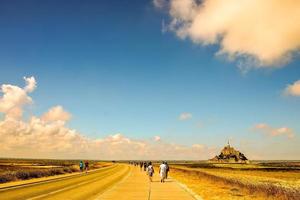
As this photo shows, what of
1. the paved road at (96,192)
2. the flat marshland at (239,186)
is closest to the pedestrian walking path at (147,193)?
the paved road at (96,192)

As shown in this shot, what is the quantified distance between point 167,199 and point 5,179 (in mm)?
20703

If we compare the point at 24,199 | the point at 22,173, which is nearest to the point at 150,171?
the point at 22,173

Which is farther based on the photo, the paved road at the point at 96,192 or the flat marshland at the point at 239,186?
the flat marshland at the point at 239,186

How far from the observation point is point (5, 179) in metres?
34.2

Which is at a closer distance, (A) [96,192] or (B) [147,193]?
(B) [147,193]

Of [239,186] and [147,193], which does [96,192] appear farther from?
[239,186]

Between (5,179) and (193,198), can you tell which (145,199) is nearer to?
(193,198)

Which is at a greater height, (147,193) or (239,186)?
(239,186)

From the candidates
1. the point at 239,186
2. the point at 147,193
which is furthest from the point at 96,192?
the point at 239,186

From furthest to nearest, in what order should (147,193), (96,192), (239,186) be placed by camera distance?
(239,186), (96,192), (147,193)

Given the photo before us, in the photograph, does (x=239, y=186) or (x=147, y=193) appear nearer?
(x=147, y=193)

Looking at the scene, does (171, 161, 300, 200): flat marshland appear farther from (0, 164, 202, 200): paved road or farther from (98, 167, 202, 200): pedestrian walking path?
(0, 164, 202, 200): paved road

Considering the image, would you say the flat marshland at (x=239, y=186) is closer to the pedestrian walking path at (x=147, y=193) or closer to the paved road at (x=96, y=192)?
the pedestrian walking path at (x=147, y=193)

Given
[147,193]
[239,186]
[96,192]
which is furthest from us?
[239,186]
